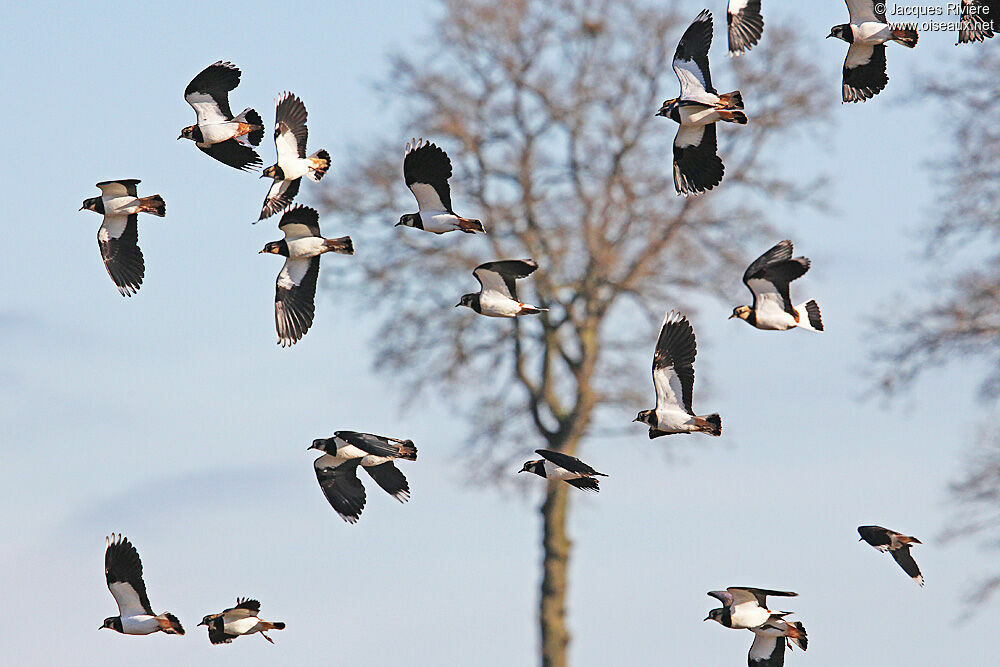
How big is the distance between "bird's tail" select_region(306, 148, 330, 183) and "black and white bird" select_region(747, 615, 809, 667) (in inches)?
180

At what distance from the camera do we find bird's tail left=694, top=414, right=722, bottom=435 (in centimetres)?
1054

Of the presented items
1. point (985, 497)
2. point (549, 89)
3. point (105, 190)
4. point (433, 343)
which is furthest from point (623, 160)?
point (105, 190)

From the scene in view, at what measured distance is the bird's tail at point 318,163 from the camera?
12.3m

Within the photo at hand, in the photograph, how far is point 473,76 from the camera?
17.9m

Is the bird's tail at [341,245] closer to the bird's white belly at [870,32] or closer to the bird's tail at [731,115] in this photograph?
the bird's tail at [731,115]

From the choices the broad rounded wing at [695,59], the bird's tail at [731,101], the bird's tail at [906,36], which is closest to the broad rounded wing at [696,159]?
the broad rounded wing at [695,59]

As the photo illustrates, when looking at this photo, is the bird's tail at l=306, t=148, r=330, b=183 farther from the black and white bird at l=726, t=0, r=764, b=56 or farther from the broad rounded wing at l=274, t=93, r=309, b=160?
the black and white bird at l=726, t=0, r=764, b=56

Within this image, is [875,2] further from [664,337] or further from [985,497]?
[985,497]

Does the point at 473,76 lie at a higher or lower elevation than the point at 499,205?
higher

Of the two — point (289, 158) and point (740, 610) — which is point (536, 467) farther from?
point (289, 158)

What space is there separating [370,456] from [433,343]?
639 centimetres

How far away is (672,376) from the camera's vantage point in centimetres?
1091

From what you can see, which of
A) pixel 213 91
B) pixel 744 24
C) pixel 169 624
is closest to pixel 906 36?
pixel 744 24

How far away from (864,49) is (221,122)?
4.78m
